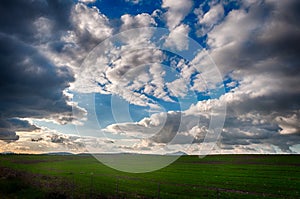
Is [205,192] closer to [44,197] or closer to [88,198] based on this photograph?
[88,198]

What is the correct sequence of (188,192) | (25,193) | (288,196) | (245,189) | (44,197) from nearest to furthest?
(44,197)
(25,193)
(288,196)
(188,192)
(245,189)

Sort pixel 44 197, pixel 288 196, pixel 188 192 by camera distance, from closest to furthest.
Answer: pixel 44 197, pixel 288 196, pixel 188 192

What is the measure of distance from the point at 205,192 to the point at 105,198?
13.7 m

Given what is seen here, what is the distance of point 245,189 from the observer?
3600 centimetres

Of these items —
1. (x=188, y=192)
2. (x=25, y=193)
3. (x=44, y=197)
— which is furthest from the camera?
(x=188, y=192)

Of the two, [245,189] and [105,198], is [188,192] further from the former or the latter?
[105,198]

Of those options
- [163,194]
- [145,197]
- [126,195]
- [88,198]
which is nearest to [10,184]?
[88,198]

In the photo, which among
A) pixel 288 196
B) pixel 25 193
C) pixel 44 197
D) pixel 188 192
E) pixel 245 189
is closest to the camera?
pixel 44 197

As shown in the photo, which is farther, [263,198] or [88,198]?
[263,198]

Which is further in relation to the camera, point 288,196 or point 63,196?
point 288,196

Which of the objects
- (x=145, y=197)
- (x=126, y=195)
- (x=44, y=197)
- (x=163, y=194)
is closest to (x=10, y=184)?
(x=44, y=197)

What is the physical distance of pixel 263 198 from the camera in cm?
2902

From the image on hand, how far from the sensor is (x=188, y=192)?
108 feet

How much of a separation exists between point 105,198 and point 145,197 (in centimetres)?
508
